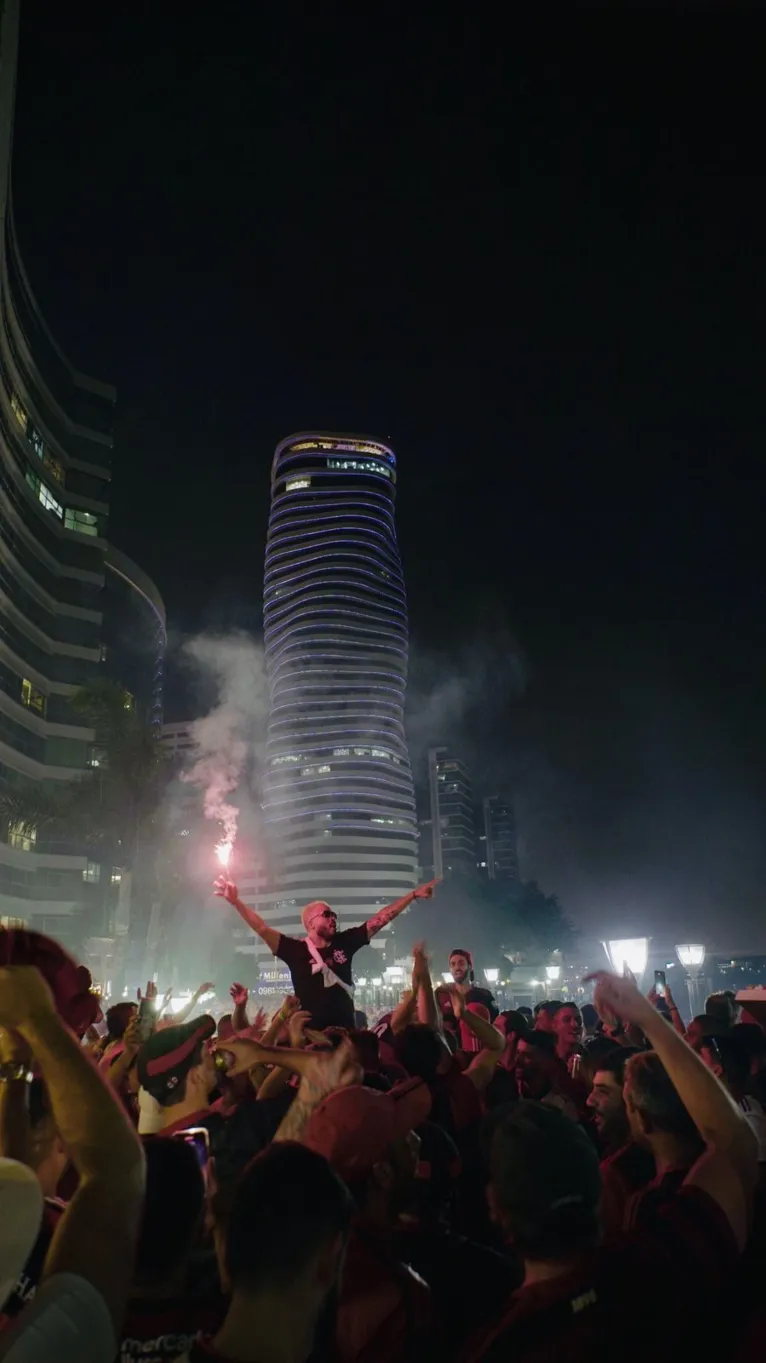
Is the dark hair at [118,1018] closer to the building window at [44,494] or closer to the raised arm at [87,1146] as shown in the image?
the raised arm at [87,1146]

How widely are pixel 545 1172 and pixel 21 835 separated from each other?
5521 centimetres

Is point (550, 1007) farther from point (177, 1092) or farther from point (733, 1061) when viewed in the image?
point (177, 1092)

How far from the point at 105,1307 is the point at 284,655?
13992 centimetres

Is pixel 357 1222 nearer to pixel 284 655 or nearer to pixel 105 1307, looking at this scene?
pixel 105 1307

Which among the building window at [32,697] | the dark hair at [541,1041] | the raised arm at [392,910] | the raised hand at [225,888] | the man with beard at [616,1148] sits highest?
the building window at [32,697]

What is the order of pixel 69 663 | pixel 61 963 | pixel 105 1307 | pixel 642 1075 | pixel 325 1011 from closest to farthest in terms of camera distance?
pixel 105 1307 < pixel 61 963 < pixel 642 1075 < pixel 325 1011 < pixel 69 663

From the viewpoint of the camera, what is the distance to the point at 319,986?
674 centimetres

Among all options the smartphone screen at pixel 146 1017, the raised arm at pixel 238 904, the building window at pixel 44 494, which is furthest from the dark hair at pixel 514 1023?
the building window at pixel 44 494

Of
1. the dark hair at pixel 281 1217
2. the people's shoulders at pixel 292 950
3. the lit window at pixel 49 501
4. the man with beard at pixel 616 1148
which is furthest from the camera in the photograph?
the lit window at pixel 49 501

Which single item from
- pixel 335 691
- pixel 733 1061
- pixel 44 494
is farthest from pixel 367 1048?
pixel 335 691

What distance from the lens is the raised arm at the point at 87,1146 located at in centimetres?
161

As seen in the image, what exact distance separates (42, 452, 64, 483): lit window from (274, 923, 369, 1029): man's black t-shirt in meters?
58.3

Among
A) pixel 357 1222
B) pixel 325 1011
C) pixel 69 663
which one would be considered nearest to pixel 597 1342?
pixel 357 1222

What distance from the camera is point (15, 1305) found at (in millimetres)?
2154
